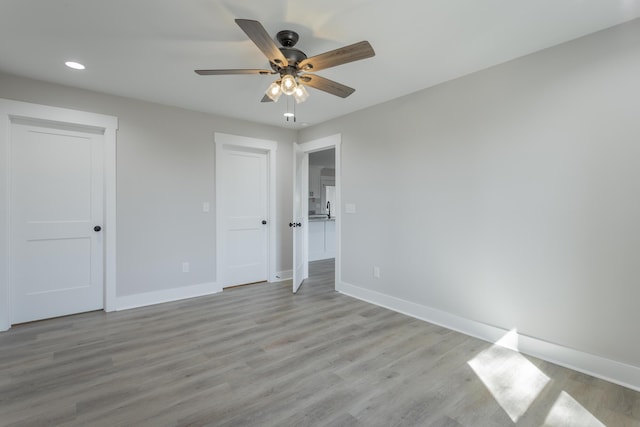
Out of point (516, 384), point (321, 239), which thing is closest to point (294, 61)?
point (516, 384)

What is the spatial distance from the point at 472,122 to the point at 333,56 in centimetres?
163

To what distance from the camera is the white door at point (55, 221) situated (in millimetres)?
3043

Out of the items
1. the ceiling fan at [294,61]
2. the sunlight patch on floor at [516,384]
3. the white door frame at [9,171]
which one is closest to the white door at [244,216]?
the white door frame at [9,171]

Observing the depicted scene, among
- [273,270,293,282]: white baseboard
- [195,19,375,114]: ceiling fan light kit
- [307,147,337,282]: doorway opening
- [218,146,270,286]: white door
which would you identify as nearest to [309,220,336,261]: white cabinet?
[307,147,337,282]: doorway opening

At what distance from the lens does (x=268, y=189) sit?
474 centimetres

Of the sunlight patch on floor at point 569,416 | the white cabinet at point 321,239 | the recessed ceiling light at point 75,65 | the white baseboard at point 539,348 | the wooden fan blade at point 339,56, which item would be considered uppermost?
the recessed ceiling light at point 75,65

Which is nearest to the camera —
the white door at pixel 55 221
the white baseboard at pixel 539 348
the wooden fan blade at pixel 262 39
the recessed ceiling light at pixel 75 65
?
the wooden fan blade at pixel 262 39

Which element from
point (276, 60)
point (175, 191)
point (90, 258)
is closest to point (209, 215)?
point (175, 191)

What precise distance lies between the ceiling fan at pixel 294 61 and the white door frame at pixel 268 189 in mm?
2145

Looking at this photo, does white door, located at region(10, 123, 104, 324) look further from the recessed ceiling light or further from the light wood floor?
the recessed ceiling light

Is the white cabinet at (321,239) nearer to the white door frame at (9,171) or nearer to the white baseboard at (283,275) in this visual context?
the white baseboard at (283,275)

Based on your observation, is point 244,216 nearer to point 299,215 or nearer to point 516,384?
point 299,215

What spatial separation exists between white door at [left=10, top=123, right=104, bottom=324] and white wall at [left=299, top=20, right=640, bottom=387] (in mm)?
3365

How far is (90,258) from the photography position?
11.2 feet
